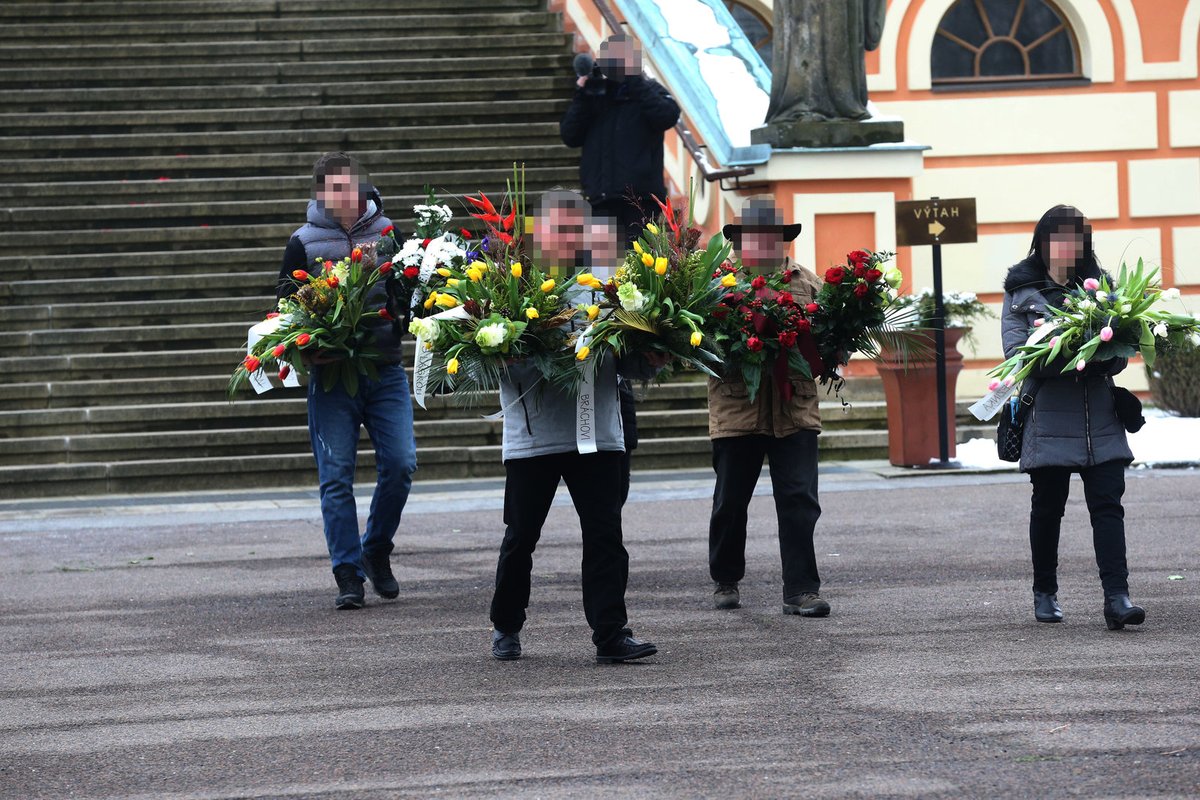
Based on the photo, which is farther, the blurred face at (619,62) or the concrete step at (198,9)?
the concrete step at (198,9)

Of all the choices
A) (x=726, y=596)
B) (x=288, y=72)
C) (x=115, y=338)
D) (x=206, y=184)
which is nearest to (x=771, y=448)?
(x=726, y=596)

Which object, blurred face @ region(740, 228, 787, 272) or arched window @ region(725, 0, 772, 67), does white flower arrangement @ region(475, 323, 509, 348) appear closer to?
blurred face @ region(740, 228, 787, 272)

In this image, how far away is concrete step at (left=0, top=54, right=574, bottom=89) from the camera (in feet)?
59.3

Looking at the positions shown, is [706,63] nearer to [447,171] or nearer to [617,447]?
[447,171]

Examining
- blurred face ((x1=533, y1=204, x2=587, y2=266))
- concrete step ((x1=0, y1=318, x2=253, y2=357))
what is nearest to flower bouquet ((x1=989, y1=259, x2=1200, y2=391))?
blurred face ((x1=533, y1=204, x2=587, y2=266))

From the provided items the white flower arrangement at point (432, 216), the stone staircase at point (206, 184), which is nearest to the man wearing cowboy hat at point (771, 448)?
the white flower arrangement at point (432, 216)

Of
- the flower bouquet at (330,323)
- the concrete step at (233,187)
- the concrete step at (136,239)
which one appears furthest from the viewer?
the concrete step at (233,187)

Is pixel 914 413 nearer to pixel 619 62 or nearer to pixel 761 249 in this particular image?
pixel 619 62

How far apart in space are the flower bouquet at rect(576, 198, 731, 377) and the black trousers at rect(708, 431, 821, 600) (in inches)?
43.7

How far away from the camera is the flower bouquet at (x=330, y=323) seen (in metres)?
8.44

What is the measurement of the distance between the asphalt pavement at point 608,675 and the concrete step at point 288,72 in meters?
7.79

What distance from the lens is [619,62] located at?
12062mm

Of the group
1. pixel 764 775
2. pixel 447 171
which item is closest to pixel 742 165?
pixel 447 171

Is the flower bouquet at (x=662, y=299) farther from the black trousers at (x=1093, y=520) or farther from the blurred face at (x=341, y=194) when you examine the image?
the blurred face at (x=341, y=194)
